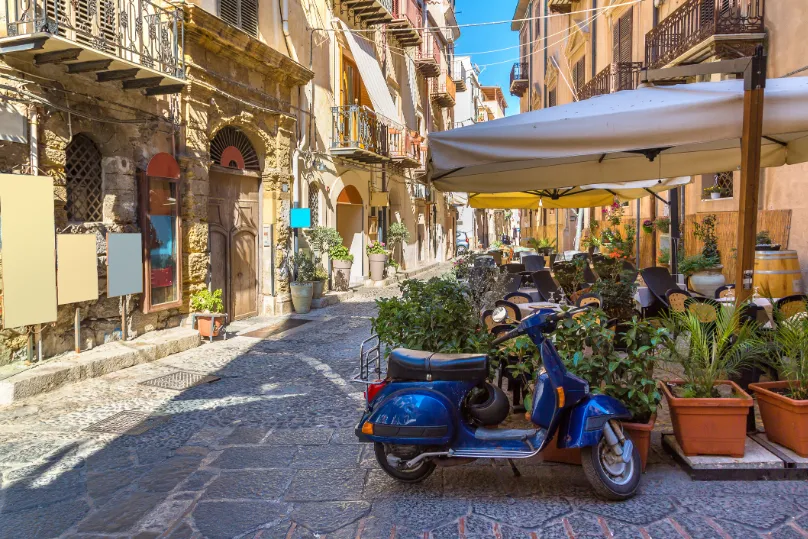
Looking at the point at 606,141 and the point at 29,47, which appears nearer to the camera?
the point at 606,141

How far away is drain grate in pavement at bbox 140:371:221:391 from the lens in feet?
20.5

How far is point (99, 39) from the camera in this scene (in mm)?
6367

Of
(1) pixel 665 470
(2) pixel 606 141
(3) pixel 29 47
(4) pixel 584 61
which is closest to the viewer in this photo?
(1) pixel 665 470

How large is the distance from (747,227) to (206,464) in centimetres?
387

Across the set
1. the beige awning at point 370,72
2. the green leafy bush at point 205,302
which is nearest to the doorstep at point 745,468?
the green leafy bush at point 205,302

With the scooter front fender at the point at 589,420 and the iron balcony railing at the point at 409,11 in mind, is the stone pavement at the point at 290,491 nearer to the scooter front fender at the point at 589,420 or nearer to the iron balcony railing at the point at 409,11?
the scooter front fender at the point at 589,420

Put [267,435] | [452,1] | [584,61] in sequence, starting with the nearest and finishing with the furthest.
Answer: [267,435] → [584,61] → [452,1]

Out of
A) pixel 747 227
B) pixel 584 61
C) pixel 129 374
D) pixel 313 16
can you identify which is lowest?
pixel 129 374

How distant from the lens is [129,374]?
6801 millimetres

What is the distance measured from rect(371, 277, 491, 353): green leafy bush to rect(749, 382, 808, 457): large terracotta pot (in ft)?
5.47

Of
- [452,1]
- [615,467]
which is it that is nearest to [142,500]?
[615,467]

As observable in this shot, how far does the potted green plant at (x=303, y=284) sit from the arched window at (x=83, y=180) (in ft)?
14.9

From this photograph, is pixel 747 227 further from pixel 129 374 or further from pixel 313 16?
pixel 313 16

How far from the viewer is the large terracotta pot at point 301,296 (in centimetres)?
1157
